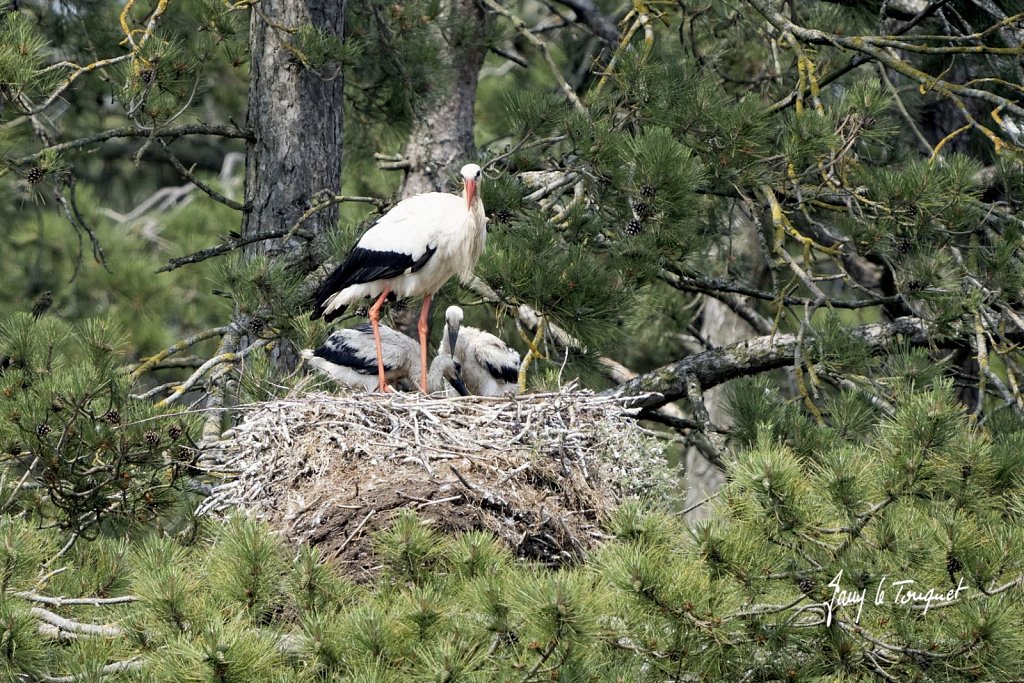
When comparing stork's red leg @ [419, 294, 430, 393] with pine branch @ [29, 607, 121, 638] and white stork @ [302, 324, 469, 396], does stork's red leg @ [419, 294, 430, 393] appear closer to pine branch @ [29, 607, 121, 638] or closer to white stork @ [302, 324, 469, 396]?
white stork @ [302, 324, 469, 396]

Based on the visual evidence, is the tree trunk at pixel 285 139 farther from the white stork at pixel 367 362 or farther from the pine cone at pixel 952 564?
the pine cone at pixel 952 564

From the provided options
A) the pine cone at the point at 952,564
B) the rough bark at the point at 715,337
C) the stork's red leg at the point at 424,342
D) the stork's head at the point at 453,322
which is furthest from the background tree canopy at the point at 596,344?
the rough bark at the point at 715,337

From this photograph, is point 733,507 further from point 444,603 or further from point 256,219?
point 256,219

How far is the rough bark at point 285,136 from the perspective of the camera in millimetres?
7168

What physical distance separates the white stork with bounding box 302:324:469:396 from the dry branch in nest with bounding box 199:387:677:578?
78cm

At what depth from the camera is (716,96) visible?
18.4 ft

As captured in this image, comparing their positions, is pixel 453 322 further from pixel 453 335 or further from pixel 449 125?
pixel 449 125

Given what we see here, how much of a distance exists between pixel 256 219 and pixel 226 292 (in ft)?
3.10

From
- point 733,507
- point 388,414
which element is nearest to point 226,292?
point 388,414

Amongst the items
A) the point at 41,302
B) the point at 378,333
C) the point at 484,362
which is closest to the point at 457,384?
the point at 484,362

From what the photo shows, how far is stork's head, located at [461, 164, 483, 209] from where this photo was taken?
596 centimetres

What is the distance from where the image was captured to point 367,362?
6.89 meters
